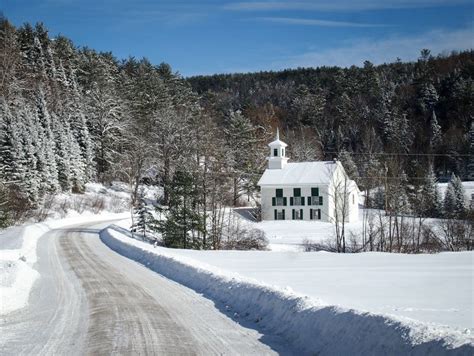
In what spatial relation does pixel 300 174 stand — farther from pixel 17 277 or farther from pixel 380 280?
pixel 17 277

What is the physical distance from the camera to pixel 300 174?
6569 cm

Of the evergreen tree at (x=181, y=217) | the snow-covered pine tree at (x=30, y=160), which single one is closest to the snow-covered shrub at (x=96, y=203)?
the snow-covered pine tree at (x=30, y=160)

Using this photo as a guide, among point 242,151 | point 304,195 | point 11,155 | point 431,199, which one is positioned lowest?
point 431,199

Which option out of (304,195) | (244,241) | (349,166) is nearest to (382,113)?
(349,166)

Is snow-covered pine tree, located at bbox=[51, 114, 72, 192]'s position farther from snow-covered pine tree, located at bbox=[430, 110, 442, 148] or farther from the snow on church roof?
snow-covered pine tree, located at bbox=[430, 110, 442, 148]

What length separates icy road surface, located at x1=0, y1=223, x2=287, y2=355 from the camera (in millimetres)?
7906

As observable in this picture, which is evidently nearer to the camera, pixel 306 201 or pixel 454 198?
pixel 454 198

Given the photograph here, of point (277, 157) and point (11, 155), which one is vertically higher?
point (277, 157)

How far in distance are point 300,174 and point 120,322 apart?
5716cm

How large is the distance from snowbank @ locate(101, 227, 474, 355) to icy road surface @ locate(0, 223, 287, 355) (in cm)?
48

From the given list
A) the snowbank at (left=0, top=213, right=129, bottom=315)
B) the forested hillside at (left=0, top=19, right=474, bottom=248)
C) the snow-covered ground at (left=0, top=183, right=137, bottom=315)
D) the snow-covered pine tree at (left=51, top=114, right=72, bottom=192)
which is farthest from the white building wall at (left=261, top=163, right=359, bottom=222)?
the snowbank at (left=0, top=213, right=129, bottom=315)

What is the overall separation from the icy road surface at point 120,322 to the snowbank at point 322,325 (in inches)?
18.8

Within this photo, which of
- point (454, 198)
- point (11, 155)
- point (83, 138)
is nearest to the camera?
point (11, 155)

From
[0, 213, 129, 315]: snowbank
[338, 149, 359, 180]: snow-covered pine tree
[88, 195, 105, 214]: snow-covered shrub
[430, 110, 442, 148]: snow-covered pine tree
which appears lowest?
[0, 213, 129, 315]: snowbank
